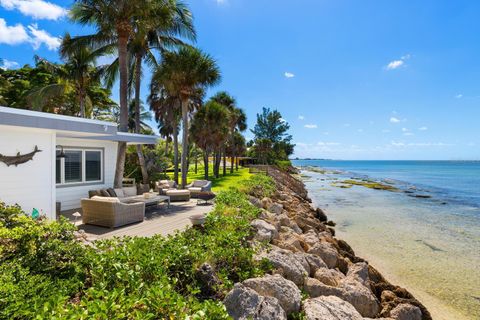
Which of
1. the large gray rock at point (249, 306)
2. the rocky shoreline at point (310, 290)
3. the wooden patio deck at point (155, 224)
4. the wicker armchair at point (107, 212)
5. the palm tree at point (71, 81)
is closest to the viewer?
the large gray rock at point (249, 306)

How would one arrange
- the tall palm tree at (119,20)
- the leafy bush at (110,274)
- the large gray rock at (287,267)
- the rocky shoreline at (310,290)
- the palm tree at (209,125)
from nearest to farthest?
the leafy bush at (110,274) < the rocky shoreline at (310,290) < the large gray rock at (287,267) < the tall palm tree at (119,20) < the palm tree at (209,125)

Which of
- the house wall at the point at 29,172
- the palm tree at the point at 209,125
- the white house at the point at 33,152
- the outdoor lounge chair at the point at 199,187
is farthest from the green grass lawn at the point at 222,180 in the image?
the house wall at the point at 29,172

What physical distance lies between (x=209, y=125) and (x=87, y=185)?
14.1 meters

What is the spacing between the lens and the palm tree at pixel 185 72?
15312 mm

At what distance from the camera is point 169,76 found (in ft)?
50.5

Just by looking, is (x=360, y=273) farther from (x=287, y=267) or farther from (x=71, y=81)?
(x=71, y=81)

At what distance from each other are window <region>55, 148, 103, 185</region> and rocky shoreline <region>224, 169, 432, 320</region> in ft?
24.7

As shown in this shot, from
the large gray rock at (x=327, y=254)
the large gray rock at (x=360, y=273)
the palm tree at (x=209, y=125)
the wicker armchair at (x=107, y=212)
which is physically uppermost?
the palm tree at (x=209, y=125)

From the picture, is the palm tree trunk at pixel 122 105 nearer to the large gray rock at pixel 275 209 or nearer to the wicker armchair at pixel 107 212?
the wicker armchair at pixel 107 212

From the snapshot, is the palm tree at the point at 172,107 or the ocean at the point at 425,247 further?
the palm tree at the point at 172,107

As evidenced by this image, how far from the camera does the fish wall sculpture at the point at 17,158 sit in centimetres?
684

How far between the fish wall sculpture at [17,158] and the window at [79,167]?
3.08 meters

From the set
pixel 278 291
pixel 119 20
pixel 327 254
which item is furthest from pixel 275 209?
pixel 119 20

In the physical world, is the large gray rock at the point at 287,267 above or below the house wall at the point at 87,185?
below
